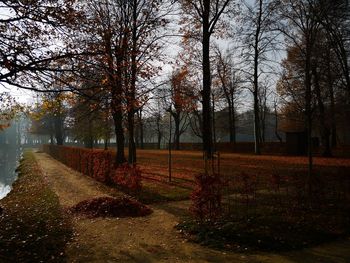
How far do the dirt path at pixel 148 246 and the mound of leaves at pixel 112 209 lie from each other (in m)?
0.43

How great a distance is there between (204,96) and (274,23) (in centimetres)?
834

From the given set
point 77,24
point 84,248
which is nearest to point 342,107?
point 77,24

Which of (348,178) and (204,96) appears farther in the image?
(204,96)

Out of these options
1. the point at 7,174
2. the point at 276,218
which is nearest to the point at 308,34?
the point at 276,218

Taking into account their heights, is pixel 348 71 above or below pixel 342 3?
below

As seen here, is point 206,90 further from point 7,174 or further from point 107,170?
point 7,174

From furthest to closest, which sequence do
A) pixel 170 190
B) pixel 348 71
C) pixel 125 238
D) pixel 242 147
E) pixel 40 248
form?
1. pixel 242 147
2. pixel 348 71
3. pixel 170 190
4. pixel 125 238
5. pixel 40 248

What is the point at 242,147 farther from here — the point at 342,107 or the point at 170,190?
the point at 170,190

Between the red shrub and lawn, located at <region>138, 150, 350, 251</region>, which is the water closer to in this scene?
the red shrub

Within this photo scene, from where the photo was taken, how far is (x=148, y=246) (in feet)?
26.0

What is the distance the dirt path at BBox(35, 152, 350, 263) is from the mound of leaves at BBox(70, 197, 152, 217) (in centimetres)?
43

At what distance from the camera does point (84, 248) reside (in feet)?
25.8

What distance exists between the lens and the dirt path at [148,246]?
23.2ft

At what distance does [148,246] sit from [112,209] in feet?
11.2
